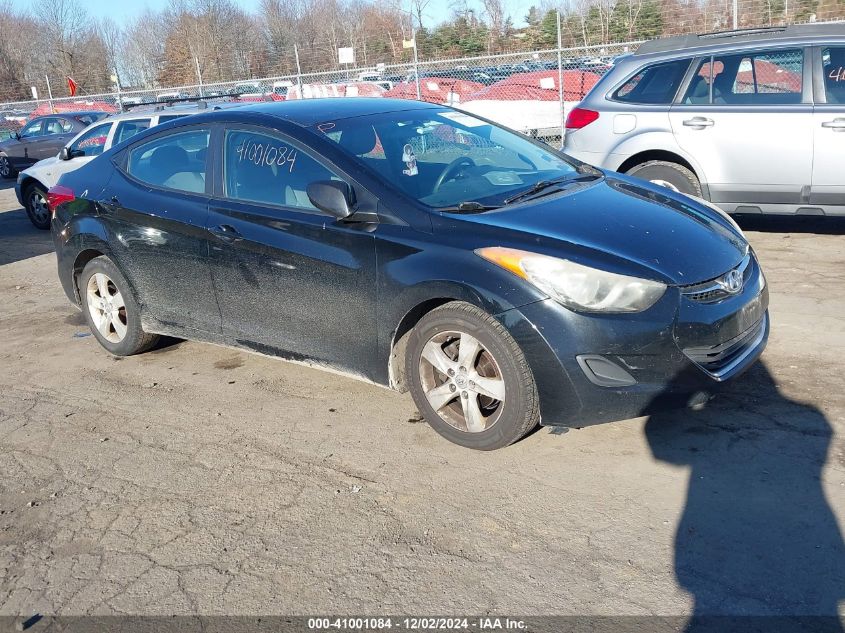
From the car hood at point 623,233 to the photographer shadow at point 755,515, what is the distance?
77 centimetres

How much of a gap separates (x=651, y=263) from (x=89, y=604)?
2662 mm

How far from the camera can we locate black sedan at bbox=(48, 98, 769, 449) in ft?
11.9

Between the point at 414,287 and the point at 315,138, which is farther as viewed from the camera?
the point at 315,138

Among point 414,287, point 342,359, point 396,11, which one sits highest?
point 396,11

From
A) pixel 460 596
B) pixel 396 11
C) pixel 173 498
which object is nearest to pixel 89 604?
pixel 173 498

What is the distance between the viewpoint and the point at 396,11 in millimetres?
Answer: 35438

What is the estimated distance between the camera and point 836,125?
22.5 ft

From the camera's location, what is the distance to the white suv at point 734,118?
22.9ft

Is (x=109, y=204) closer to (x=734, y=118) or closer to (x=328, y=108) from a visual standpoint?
(x=328, y=108)

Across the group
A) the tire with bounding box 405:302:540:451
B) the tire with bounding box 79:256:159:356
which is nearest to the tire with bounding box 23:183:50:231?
the tire with bounding box 79:256:159:356

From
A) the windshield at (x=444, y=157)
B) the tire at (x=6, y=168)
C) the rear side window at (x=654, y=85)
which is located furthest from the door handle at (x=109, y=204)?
the tire at (x=6, y=168)

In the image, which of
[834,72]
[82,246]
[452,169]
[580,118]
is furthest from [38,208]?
[834,72]

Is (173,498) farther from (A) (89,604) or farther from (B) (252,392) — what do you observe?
A: (B) (252,392)

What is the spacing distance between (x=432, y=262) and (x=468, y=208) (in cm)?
40
